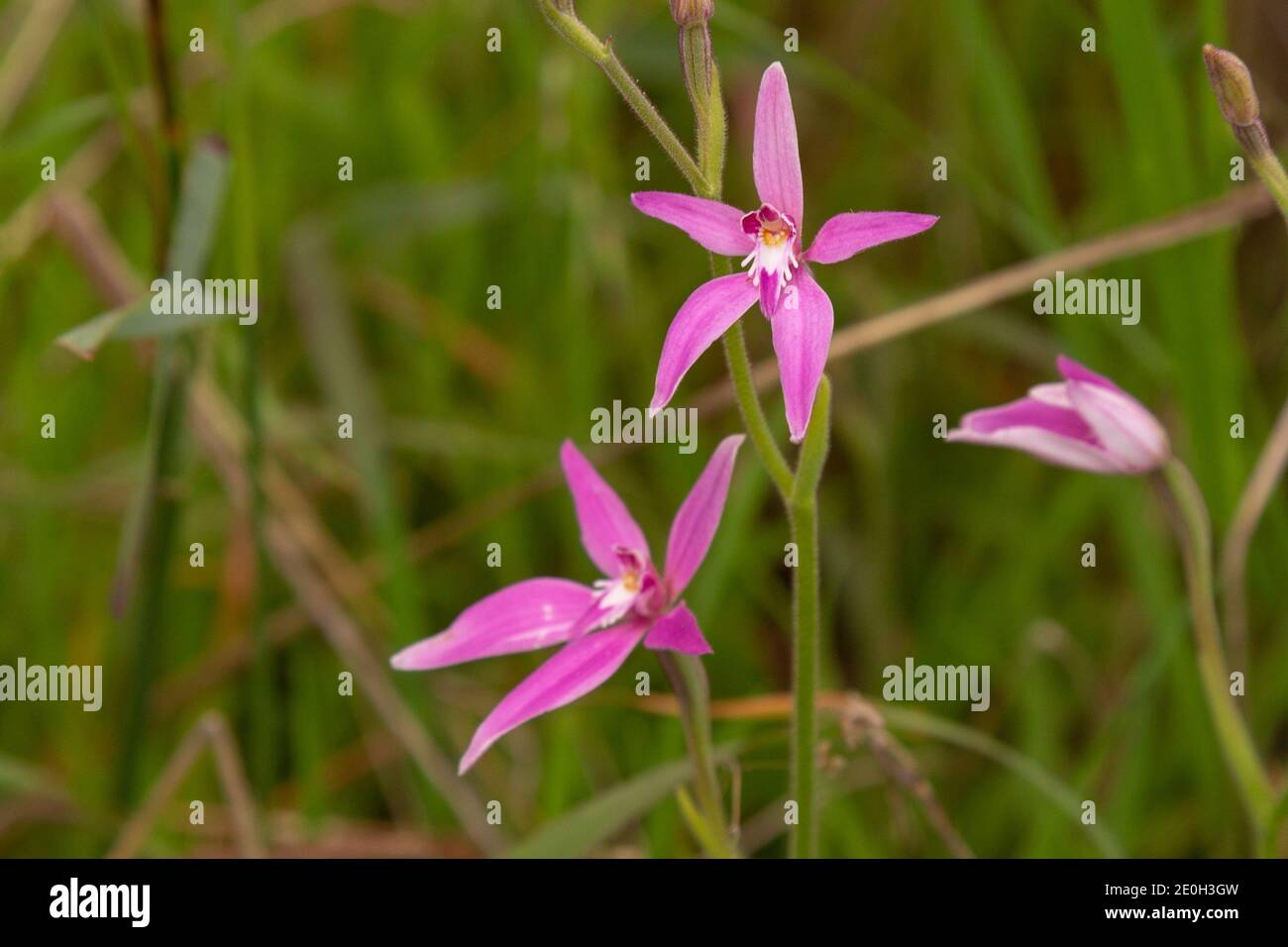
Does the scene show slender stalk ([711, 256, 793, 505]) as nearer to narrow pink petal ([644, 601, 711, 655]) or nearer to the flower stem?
narrow pink petal ([644, 601, 711, 655])

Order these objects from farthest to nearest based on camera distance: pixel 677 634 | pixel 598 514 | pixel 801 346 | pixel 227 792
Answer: pixel 227 792
pixel 598 514
pixel 677 634
pixel 801 346

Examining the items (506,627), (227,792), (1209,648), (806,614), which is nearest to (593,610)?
(506,627)

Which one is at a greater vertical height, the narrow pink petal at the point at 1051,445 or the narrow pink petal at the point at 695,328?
the narrow pink petal at the point at 695,328

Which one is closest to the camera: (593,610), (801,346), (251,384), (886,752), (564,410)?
(801,346)

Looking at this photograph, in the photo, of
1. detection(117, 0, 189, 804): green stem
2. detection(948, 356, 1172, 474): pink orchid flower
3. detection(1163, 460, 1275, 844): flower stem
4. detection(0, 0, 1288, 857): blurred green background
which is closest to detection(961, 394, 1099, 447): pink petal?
detection(948, 356, 1172, 474): pink orchid flower

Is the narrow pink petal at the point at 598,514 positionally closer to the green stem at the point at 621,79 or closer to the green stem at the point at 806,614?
the green stem at the point at 806,614

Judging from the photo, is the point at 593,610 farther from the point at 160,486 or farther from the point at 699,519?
the point at 160,486

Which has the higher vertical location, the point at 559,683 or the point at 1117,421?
the point at 1117,421

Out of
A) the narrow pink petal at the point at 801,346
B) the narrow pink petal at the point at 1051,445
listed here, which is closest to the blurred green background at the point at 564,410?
the narrow pink petal at the point at 1051,445
